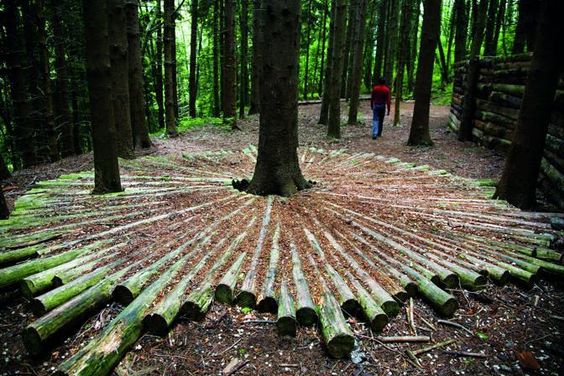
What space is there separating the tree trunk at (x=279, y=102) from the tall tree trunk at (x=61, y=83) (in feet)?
26.3

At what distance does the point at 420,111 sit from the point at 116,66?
7.76 meters

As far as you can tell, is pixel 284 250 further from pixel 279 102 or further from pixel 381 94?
pixel 381 94

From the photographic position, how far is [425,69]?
30.8ft

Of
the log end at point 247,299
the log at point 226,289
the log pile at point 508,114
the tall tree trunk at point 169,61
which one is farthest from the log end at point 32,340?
the tall tree trunk at point 169,61

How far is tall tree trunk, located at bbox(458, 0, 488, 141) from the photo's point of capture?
380 inches

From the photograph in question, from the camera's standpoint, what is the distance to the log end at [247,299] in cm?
292

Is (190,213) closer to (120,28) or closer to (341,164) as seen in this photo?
(341,164)

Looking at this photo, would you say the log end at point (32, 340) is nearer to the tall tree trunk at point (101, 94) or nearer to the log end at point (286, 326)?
the log end at point (286, 326)

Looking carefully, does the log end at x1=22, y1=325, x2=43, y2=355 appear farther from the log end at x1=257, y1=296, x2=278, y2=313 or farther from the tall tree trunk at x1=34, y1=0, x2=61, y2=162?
the tall tree trunk at x1=34, y1=0, x2=61, y2=162

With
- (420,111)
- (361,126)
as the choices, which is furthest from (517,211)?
(361,126)

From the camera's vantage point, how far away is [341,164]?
24.4ft

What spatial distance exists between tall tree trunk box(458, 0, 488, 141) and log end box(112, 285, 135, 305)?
10.1 meters

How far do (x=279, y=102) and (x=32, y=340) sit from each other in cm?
379

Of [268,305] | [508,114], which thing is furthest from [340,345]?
[508,114]
